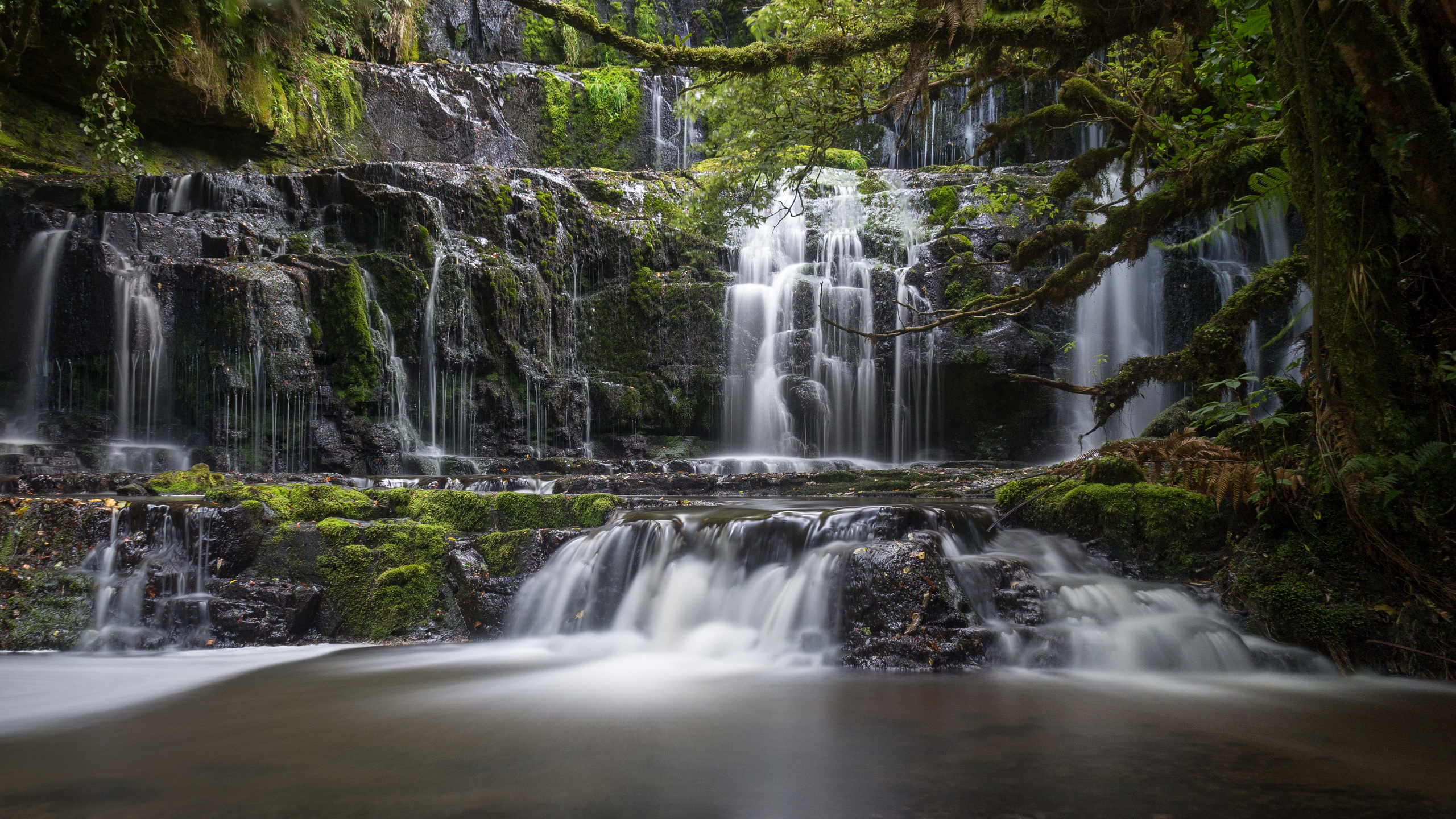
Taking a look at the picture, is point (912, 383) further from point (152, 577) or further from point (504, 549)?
point (152, 577)

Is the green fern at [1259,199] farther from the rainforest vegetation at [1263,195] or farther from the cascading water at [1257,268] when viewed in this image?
the cascading water at [1257,268]

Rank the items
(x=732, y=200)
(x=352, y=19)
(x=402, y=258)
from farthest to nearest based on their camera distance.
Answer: (x=352, y=19)
(x=402, y=258)
(x=732, y=200)

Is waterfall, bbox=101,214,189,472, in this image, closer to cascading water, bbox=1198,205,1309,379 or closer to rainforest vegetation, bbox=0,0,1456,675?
rainforest vegetation, bbox=0,0,1456,675

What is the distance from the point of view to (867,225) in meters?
14.0

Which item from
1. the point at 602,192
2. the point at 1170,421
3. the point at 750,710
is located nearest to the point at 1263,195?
the point at 1170,421

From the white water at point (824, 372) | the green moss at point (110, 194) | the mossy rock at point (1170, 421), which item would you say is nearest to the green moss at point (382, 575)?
the mossy rock at point (1170, 421)

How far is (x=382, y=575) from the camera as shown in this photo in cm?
571

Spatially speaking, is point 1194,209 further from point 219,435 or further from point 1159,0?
point 219,435

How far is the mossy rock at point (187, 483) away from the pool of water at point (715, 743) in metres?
3.05

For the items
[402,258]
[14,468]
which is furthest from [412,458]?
[14,468]

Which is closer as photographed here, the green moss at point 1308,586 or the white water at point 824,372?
the green moss at point 1308,586

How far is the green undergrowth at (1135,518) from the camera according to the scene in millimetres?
5109

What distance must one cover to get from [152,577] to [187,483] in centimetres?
255

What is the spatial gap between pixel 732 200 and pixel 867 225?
22.5ft
